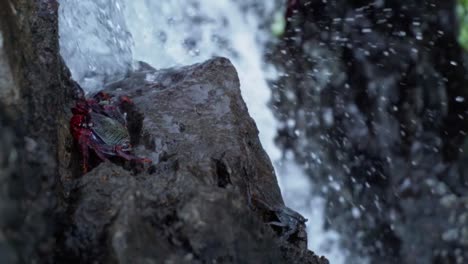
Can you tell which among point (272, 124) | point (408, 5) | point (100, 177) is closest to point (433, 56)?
point (408, 5)

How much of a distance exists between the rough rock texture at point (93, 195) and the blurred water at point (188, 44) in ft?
4.93

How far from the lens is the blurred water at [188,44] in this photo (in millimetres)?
4602

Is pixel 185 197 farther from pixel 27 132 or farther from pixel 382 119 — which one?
pixel 382 119

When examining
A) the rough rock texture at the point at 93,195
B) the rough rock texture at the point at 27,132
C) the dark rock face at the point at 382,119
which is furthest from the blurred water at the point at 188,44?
the rough rock texture at the point at 27,132

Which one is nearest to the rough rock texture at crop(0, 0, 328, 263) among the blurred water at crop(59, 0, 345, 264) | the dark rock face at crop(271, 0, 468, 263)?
the blurred water at crop(59, 0, 345, 264)

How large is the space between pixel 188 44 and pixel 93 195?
396 centimetres

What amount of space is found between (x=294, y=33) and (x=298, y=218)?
3.56m

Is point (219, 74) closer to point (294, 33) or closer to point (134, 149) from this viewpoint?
point (134, 149)

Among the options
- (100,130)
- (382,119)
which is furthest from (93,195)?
(382,119)

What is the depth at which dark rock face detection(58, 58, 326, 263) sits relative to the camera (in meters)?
2.05

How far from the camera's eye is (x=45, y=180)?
2080 millimetres

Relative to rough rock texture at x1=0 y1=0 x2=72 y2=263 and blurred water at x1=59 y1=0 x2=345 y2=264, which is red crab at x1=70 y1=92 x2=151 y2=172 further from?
blurred water at x1=59 y1=0 x2=345 y2=264

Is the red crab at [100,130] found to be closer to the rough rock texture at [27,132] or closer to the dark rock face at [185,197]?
the dark rock face at [185,197]

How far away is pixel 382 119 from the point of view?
591 cm
